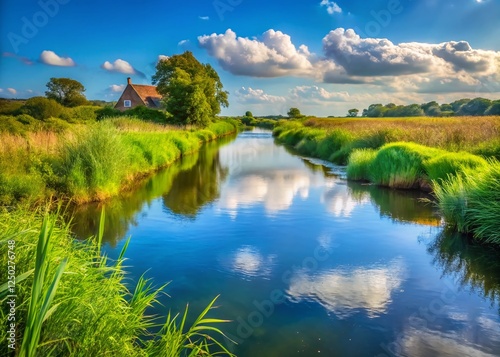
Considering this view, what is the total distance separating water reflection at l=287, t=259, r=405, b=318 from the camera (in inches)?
203

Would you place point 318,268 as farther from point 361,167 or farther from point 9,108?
point 9,108

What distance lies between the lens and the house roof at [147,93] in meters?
52.0

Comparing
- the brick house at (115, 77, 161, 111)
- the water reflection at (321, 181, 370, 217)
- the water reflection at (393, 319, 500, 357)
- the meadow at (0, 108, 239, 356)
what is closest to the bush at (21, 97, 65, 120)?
the meadow at (0, 108, 239, 356)

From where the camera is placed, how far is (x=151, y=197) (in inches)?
475

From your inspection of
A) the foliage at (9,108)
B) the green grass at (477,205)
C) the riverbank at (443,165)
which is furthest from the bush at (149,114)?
the green grass at (477,205)

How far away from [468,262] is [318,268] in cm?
260

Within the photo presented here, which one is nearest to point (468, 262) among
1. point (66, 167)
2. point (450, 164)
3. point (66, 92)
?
point (450, 164)

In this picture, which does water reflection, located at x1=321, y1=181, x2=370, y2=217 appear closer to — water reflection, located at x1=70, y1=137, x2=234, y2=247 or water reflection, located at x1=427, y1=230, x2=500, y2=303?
water reflection, located at x1=427, y1=230, x2=500, y2=303

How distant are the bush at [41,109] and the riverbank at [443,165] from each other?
1694 centimetres

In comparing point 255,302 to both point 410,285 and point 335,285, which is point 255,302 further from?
point 410,285

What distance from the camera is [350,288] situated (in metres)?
5.68

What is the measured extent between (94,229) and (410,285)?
6.18 meters

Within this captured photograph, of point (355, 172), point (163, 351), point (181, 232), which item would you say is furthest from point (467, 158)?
point (163, 351)

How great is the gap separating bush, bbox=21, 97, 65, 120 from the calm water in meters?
17.1
